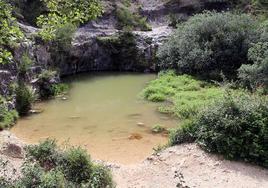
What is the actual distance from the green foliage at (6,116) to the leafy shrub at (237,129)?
8430 millimetres

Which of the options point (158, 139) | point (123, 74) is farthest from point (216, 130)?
point (123, 74)

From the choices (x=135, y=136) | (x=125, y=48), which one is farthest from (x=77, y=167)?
(x=125, y=48)

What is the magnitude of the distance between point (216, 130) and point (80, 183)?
4720mm

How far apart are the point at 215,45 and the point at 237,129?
45.5 ft

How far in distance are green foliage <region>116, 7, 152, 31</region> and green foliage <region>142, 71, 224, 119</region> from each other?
848 cm

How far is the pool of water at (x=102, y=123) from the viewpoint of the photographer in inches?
652

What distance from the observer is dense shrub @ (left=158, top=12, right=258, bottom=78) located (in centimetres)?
2591

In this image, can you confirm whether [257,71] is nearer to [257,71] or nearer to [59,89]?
[257,71]

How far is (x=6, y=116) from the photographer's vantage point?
1886cm

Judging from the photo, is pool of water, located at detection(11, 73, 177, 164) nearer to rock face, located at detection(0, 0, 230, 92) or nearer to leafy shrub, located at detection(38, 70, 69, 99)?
leafy shrub, located at detection(38, 70, 69, 99)

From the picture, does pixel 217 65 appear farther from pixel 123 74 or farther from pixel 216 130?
pixel 216 130

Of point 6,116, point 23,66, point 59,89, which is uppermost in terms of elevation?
point 23,66

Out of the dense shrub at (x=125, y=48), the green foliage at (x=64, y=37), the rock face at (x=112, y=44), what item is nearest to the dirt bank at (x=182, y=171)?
the rock face at (x=112, y=44)

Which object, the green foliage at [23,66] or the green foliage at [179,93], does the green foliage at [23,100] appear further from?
the green foliage at [179,93]
